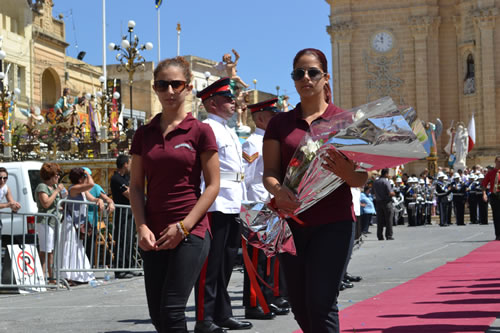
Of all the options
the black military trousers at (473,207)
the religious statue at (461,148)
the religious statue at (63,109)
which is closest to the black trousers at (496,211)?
the black military trousers at (473,207)

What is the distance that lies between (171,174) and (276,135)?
64 cm

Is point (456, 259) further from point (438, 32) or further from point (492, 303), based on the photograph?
point (438, 32)

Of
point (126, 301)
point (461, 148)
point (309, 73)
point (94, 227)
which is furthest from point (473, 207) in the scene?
point (309, 73)

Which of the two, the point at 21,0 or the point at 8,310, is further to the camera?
the point at 21,0

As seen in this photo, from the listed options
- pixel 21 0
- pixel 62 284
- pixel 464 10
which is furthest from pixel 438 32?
pixel 62 284

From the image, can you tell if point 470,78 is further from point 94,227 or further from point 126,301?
point 126,301

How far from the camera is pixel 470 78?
55500mm

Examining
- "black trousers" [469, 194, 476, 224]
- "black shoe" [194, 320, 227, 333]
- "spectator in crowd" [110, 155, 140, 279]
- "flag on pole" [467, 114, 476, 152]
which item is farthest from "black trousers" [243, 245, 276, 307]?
"flag on pole" [467, 114, 476, 152]

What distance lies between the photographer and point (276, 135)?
5.21 metres

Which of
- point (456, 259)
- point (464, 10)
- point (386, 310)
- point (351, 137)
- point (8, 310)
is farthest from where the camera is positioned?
point (464, 10)

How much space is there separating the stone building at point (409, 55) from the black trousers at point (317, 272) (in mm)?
51361

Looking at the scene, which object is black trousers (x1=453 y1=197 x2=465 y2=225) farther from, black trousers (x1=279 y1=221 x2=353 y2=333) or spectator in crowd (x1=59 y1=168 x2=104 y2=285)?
black trousers (x1=279 y1=221 x2=353 y2=333)

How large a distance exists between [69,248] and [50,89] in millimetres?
53916

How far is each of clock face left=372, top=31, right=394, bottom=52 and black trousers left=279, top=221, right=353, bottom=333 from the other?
175ft
